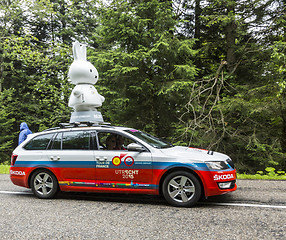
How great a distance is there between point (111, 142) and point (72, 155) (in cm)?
91

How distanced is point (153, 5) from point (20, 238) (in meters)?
11.6

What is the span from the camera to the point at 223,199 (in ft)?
18.0

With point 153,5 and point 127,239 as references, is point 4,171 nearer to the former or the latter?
point 127,239

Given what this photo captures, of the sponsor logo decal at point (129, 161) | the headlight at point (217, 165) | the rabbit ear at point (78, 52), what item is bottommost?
the headlight at point (217, 165)

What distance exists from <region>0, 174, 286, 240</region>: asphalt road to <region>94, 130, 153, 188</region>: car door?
0.46 meters

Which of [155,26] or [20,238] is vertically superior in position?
[155,26]

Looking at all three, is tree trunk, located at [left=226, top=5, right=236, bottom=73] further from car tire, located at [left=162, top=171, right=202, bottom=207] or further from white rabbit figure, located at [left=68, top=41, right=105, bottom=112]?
car tire, located at [left=162, top=171, right=202, bottom=207]

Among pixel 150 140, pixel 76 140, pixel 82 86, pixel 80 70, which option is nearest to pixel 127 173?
pixel 150 140

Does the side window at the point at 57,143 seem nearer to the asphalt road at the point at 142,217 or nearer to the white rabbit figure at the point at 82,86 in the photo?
the asphalt road at the point at 142,217

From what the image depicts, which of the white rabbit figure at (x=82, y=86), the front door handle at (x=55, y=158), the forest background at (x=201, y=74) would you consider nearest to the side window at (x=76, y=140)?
the front door handle at (x=55, y=158)


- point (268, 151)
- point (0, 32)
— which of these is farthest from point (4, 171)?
point (0, 32)

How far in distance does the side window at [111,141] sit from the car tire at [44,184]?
53.5 inches

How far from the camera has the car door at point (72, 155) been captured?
5.65 meters

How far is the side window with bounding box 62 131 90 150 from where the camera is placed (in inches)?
230
